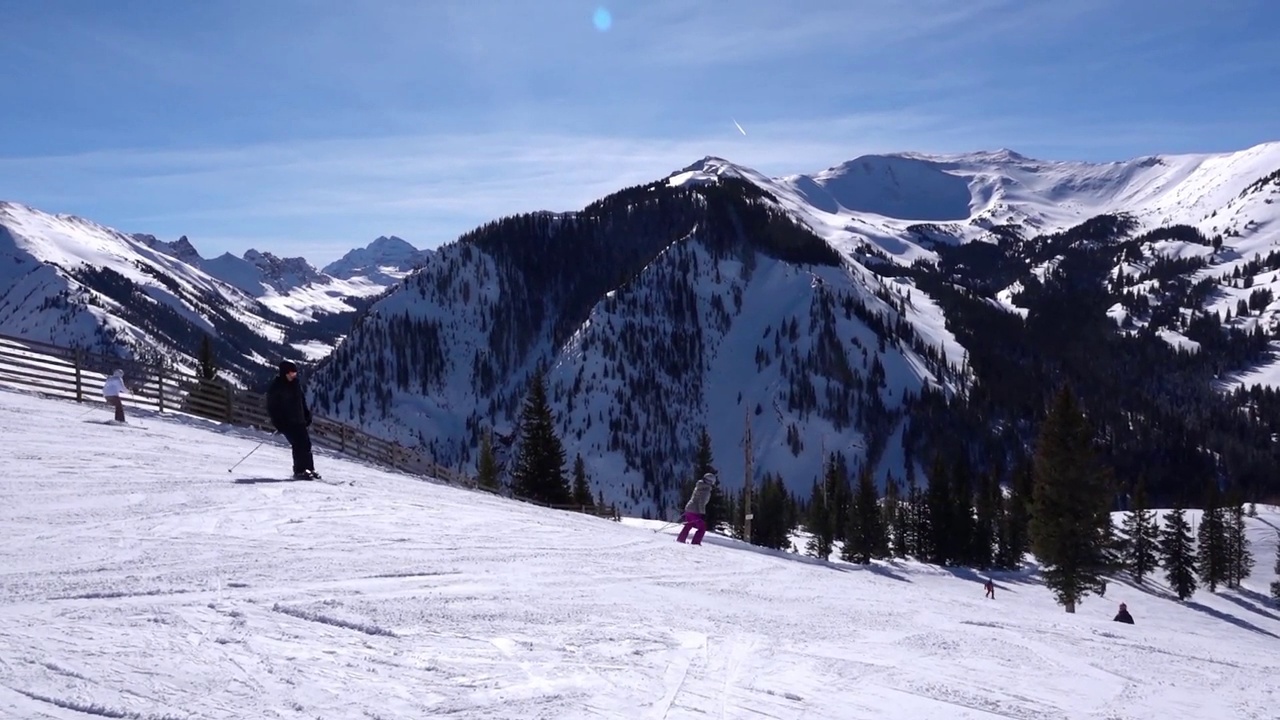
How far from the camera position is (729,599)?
11391 millimetres

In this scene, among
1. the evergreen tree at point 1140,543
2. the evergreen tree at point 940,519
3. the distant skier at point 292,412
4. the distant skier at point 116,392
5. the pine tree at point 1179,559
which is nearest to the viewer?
the distant skier at point 292,412

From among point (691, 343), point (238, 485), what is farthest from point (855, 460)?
point (238, 485)

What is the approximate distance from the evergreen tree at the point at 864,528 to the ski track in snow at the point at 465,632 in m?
60.2

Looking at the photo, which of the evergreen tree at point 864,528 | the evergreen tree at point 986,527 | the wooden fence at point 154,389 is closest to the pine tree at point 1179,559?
the evergreen tree at point 986,527

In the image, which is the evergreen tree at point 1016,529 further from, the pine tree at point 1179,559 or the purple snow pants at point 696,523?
the purple snow pants at point 696,523

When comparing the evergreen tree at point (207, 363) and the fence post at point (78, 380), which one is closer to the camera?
the fence post at point (78, 380)

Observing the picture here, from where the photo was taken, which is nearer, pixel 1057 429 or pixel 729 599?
pixel 729 599

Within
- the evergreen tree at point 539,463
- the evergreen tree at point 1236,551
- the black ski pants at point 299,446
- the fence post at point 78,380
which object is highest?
the fence post at point 78,380

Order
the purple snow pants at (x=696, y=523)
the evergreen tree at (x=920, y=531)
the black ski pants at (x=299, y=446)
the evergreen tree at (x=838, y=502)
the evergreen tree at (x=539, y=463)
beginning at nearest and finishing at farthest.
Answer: the black ski pants at (x=299, y=446) → the purple snow pants at (x=696, y=523) → the evergreen tree at (x=539, y=463) → the evergreen tree at (x=920, y=531) → the evergreen tree at (x=838, y=502)

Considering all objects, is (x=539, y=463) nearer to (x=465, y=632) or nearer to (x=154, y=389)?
(x=154, y=389)

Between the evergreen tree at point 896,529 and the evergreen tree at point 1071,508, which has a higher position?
Answer: the evergreen tree at point 1071,508

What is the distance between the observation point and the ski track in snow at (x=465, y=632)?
612 centimetres

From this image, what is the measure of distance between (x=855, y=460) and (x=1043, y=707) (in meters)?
155

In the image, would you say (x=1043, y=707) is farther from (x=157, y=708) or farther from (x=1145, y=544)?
(x=1145, y=544)
